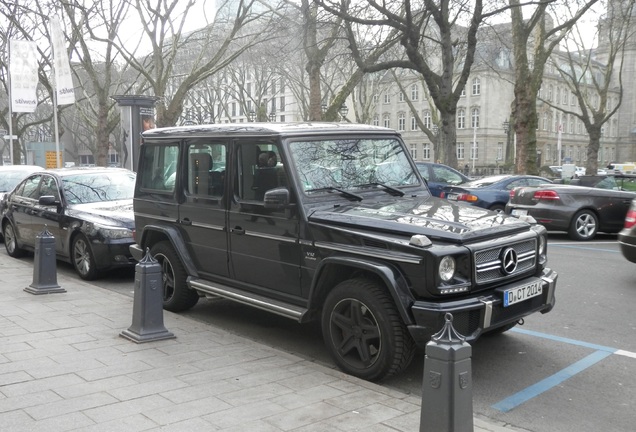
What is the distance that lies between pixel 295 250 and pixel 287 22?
1945cm

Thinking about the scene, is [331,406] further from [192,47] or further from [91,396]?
[192,47]

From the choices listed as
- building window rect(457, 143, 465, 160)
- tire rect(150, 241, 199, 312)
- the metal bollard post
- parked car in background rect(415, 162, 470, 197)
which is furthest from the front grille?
building window rect(457, 143, 465, 160)

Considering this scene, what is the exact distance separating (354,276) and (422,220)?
689mm

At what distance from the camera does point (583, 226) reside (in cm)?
1298

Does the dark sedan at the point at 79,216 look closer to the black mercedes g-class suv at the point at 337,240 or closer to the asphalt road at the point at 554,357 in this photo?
the asphalt road at the point at 554,357

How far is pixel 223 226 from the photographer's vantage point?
20.2 feet

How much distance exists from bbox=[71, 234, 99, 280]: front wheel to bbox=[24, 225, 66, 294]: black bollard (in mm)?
1088

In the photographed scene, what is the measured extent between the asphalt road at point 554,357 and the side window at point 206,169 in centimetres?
145

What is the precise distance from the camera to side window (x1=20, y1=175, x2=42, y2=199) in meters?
11.0

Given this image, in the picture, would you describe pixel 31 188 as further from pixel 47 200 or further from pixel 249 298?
pixel 249 298

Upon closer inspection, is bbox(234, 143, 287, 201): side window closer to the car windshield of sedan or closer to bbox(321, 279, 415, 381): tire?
bbox(321, 279, 415, 381): tire

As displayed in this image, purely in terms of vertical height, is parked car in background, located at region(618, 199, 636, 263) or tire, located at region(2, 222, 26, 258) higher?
parked car in background, located at region(618, 199, 636, 263)

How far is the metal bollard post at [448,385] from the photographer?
10.8 feet

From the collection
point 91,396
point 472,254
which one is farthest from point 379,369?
point 91,396
